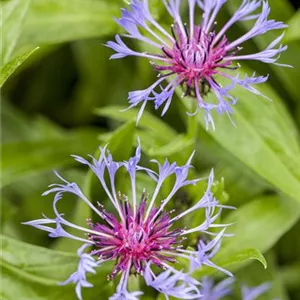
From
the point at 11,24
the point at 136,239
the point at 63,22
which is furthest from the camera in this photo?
the point at 63,22

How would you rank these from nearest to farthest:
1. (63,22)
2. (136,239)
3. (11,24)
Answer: (136,239) < (11,24) < (63,22)

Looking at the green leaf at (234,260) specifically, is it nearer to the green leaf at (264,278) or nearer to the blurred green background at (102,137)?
the blurred green background at (102,137)

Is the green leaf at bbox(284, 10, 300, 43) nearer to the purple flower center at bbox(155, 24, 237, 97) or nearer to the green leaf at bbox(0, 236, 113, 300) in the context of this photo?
the purple flower center at bbox(155, 24, 237, 97)

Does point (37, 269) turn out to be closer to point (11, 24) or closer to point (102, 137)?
point (102, 137)

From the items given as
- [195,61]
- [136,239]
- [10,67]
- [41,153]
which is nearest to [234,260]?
[136,239]

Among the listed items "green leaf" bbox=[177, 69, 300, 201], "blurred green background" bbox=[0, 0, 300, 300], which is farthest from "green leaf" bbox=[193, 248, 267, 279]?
"green leaf" bbox=[177, 69, 300, 201]

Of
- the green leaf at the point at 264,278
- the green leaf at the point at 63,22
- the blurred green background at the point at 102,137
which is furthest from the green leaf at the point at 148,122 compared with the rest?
the green leaf at the point at 264,278
